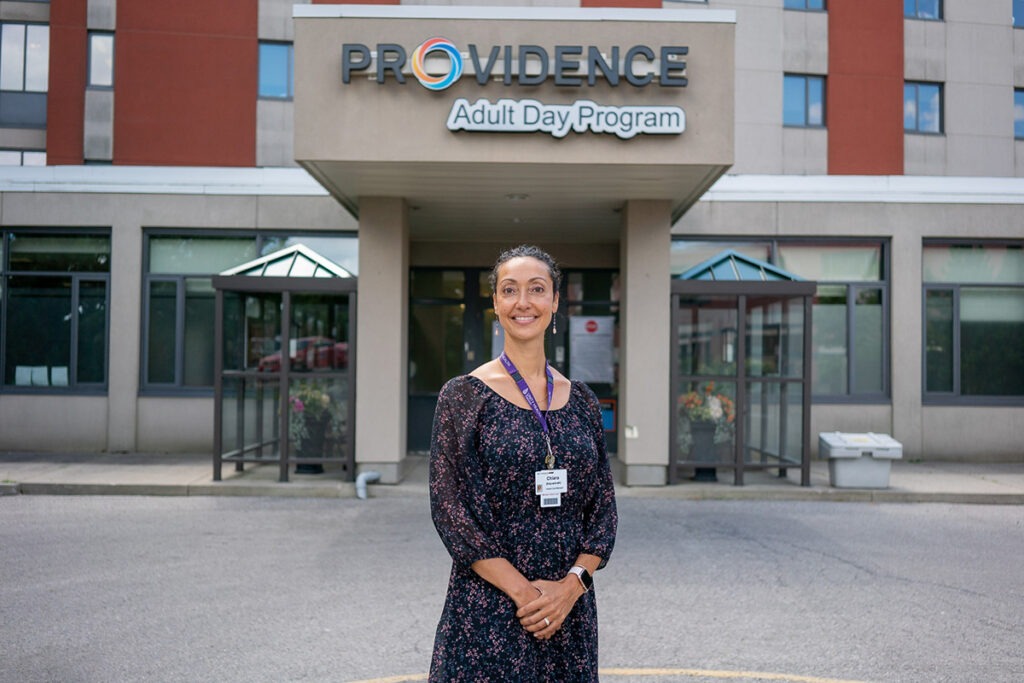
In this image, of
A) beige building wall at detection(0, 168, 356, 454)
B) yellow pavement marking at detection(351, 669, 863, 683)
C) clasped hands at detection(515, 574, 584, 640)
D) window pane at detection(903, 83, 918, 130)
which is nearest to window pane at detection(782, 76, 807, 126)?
window pane at detection(903, 83, 918, 130)

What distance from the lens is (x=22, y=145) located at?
55.8 ft

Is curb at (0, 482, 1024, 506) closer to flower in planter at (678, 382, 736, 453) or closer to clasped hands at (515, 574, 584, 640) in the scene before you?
flower in planter at (678, 382, 736, 453)

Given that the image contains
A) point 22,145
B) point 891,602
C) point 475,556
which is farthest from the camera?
point 22,145

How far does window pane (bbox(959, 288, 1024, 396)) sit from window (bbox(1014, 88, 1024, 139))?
600 centimetres

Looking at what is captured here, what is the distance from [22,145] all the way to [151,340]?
5.82 m

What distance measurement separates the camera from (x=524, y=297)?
9.21 feet

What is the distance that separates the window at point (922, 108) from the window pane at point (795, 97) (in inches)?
90.8

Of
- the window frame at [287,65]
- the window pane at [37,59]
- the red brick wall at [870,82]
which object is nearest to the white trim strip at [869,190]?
the red brick wall at [870,82]

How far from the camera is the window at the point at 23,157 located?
55.5ft

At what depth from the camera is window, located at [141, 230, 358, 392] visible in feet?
47.6

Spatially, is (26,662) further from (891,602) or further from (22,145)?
(22,145)

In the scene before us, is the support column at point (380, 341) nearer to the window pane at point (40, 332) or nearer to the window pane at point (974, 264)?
the window pane at point (40, 332)

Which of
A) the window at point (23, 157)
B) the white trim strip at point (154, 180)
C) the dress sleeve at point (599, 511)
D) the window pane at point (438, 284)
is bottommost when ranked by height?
the dress sleeve at point (599, 511)

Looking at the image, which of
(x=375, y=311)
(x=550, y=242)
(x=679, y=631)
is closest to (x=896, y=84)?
(x=550, y=242)
